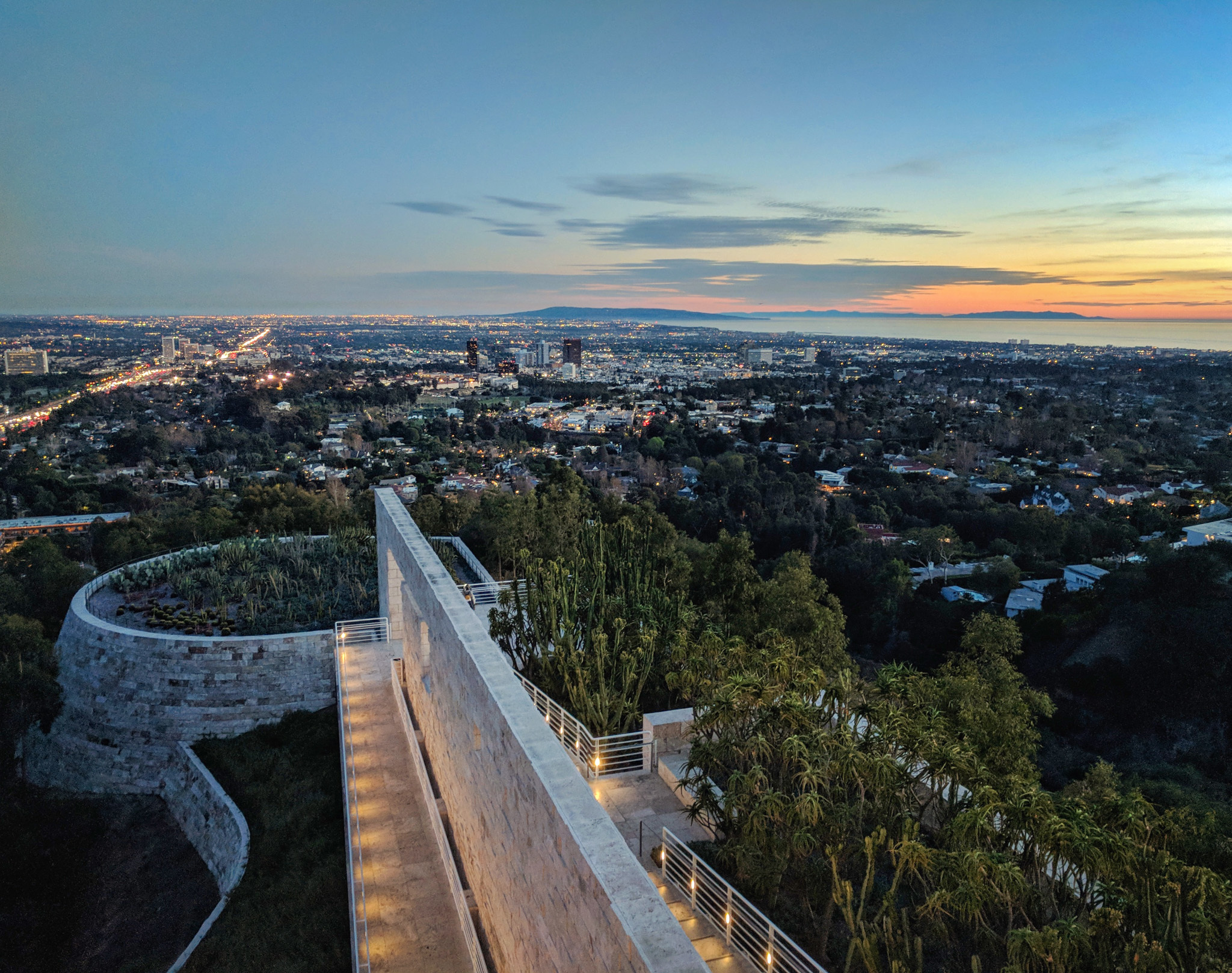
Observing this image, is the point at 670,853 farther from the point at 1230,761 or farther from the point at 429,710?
the point at 1230,761

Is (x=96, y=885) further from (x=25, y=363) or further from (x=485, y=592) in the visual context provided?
(x=25, y=363)

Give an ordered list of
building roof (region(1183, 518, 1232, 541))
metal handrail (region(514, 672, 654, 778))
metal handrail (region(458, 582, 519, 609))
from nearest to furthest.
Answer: metal handrail (region(514, 672, 654, 778)) < metal handrail (region(458, 582, 519, 609)) < building roof (region(1183, 518, 1232, 541))

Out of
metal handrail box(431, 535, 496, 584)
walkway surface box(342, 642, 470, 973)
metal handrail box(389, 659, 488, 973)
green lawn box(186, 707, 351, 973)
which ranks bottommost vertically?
green lawn box(186, 707, 351, 973)

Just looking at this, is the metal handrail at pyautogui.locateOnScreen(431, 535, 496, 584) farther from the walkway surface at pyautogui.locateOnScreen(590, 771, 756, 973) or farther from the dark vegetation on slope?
the walkway surface at pyautogui.locateOnScreen(590, 771, 756, 973)

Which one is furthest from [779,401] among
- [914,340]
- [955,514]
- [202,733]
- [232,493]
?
[914,340]

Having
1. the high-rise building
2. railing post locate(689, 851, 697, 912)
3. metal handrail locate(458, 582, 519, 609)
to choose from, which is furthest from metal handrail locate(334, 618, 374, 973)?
the high-rise building

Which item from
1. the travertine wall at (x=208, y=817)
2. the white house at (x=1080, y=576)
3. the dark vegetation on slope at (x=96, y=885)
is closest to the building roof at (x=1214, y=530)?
the white house at (x=1080, y=576)

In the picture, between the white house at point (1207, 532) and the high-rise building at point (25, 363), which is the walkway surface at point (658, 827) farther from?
the high-rise building at point (25, 363)
